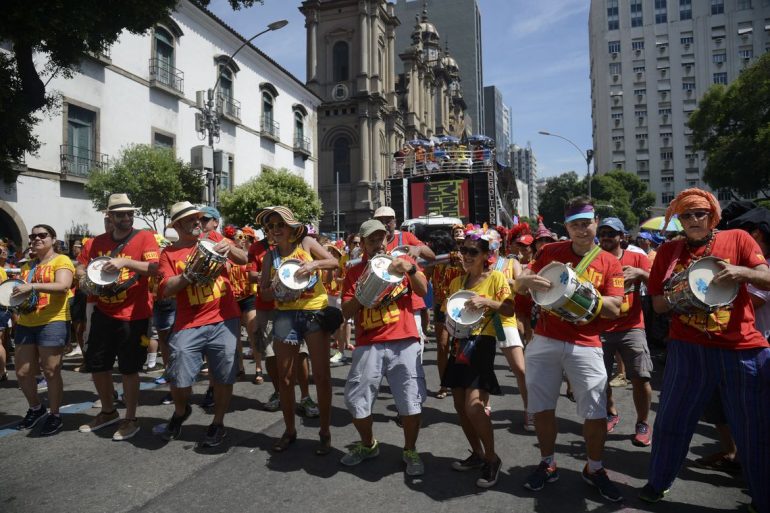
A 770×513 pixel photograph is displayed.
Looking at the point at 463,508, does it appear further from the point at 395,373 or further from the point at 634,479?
the point at 634,479

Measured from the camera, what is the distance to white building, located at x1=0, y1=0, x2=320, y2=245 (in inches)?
738

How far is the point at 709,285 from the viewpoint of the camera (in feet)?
11.0

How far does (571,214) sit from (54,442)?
194 inches

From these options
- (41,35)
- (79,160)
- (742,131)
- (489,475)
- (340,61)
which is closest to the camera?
(489,475)

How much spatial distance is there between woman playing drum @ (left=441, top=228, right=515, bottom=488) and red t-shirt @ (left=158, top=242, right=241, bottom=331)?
218cm

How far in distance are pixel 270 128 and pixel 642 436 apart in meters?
30.9

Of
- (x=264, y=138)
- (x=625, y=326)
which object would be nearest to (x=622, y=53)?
(x=264, y=138)

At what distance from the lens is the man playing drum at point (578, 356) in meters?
3.75

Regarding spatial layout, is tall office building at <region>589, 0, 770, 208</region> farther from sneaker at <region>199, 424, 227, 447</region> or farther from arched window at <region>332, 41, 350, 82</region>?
sneaker at <region>199, 424, 227, 447</region>

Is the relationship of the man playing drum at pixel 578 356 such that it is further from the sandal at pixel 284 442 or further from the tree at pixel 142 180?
the tree at pixel 142 180

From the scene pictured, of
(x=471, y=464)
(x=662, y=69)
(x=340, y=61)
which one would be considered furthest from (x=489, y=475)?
(x=662, y=69)

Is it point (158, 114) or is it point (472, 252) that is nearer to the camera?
point (472, 252)

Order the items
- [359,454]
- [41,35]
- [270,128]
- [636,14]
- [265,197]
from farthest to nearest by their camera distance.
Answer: [636,14]
[270,128]
[265,197]
[41,35]
[359,454]

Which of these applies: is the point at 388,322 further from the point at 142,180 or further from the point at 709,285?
the point at 142,180
